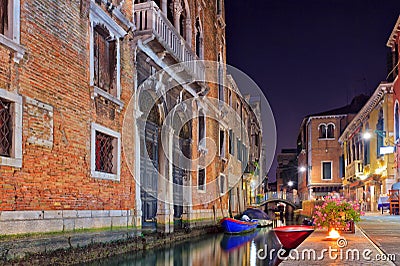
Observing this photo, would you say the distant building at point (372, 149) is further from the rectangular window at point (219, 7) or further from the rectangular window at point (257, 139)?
the rectangular window at point (257, 139)

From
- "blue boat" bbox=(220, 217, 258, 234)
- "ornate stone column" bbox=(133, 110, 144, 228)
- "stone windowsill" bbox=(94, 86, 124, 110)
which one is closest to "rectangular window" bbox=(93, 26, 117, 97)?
"stone windowsill" bbox=(94, 86, 124, 110)

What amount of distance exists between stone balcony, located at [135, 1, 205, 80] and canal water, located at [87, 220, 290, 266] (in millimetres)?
4712

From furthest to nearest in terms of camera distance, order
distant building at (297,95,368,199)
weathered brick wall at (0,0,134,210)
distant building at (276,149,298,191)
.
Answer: distant building at (276,149,298,191) < distant building at (297,95,368,199) < weathered brick wall at (0,0,134,210)

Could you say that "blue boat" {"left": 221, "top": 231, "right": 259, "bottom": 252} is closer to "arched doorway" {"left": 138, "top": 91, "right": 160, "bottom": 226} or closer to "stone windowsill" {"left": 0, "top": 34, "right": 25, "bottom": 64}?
"arched doorway" {"left": 138, "top": 91, "right": 160, "bottom": 226}

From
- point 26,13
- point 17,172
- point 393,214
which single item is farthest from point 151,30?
point 393,214

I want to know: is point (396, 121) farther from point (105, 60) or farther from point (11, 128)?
point (11, 128)

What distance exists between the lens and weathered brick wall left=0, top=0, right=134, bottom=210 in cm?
685

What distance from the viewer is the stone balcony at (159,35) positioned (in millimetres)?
11273

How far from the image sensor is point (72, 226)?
316 inches

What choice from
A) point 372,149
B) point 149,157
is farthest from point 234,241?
point 372,149

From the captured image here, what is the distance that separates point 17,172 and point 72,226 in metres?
1.68

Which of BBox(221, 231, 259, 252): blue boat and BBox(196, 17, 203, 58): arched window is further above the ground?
BBox(196, 17, 203, 58): arched window

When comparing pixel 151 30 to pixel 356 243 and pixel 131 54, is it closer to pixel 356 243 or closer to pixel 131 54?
pixel 131 54

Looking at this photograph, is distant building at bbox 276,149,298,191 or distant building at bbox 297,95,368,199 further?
distant building at bbox 276,149,298,191
